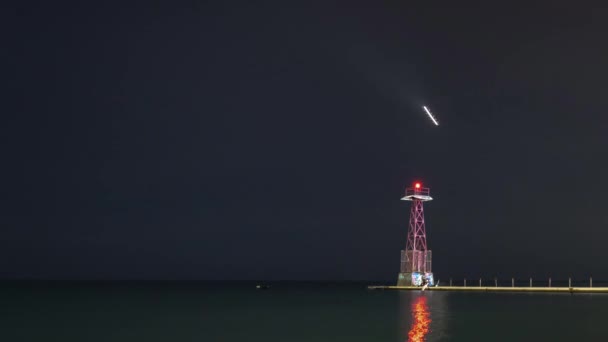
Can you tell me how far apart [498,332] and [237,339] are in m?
22.3

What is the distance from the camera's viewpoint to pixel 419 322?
2542 inches

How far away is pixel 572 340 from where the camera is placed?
164ft

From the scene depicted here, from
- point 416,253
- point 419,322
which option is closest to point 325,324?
point 419,322

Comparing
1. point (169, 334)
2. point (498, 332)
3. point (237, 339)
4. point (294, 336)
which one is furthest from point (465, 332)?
point (169, 334)

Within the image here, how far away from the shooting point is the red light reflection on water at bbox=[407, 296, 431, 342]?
53.4 meters

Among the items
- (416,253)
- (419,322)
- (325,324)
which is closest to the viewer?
(325,324)

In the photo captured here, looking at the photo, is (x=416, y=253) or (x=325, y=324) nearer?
(x=325, y=324)

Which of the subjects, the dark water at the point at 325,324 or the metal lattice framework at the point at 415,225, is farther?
the metal lattice framework at the point at 415,225

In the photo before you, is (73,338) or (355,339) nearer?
(355,339)

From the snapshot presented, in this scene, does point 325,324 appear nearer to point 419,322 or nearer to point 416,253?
point 419,322

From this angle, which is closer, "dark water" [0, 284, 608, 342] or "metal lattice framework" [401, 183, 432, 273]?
"dark water" [0, 284, 608, 342]

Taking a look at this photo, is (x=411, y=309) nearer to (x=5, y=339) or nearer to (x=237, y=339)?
(x=237, y=339)

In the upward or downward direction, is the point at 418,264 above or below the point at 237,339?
above

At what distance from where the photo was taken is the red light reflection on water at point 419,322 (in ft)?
175
